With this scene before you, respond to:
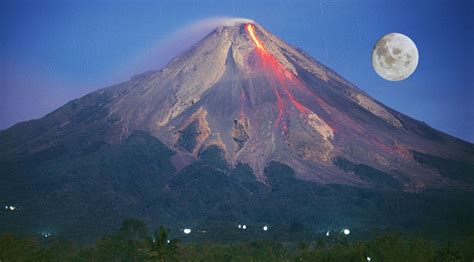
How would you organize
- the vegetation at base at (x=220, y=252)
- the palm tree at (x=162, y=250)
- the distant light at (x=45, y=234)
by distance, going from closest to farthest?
1. the palm tree at (x=162, y=250)
2. the vegetation at base at (x=220, y=252)
3. the distant light at (x=45, y=234)

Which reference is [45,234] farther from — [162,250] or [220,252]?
[162,250]

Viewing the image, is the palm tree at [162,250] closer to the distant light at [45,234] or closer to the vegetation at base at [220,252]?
the vegetation at base at [220,252]

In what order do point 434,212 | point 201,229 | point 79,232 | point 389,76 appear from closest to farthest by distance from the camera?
point 389,76 → point 79,232 → point 201,229 → point 434,212

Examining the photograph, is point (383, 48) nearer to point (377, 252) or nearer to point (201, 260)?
point (377, 252)

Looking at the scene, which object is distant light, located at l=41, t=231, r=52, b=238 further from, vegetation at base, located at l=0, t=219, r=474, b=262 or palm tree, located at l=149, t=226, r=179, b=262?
palm tree, located at l=149, t=226, r=179, b=262

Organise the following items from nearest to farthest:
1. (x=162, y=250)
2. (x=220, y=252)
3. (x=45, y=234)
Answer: (x=162, y=250) → (x=220, y=252) → (x=45, y=234)

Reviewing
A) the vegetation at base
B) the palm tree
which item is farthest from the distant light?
the palm tree

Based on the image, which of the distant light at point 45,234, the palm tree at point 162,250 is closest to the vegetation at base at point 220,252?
the palm tree at point 162,250

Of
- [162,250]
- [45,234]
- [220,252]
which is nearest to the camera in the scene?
[162,250]

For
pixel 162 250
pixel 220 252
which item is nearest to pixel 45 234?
pixel 220 252

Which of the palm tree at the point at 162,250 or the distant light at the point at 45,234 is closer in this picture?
the palm tree at the point at 162,250

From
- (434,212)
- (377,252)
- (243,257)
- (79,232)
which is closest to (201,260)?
(243,257)
